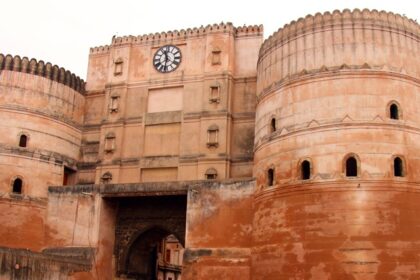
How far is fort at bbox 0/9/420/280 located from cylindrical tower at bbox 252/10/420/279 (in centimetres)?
4

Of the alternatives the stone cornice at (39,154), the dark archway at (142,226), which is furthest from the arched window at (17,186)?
the dark archway at (142,226)

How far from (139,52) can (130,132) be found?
3374 mm

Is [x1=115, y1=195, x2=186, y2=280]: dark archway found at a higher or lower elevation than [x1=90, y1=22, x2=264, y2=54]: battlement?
lower

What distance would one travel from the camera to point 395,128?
1573cm

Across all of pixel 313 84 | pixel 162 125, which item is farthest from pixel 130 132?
pixel 313 84

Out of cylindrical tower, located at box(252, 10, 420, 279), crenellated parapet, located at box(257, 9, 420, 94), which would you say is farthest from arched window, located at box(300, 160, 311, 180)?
crenellated parapet, located at box(257, 9, 420, 94)

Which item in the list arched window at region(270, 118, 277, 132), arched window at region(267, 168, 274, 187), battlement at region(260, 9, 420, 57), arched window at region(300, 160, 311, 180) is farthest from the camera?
arched window at region(270, 118, 277, 132)

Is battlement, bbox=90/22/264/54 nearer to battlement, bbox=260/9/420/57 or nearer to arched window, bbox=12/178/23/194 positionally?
battlement, bbox=260/9/420/57

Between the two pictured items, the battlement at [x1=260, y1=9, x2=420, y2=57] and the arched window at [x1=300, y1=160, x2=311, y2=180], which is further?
the battlement at [x1=260, y1=9, x2=420, y2=57]

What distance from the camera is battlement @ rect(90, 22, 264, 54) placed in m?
21.8

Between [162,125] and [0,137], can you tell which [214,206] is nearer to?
[162,125]

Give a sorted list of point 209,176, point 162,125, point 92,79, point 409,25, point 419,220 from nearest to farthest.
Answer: point 419,220 < point 409,25 < point 209,176 < point 162,125 < point 92,79

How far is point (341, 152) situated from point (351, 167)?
0.50 m

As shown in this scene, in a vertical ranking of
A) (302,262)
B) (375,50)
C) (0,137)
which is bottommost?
(302,262)
